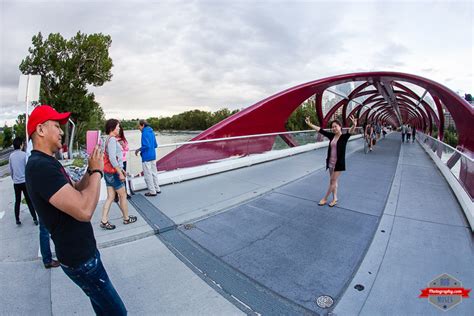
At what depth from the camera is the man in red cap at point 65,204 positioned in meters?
1.40

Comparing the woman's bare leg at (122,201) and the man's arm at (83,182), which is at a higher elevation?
the man's arm at (83,182)

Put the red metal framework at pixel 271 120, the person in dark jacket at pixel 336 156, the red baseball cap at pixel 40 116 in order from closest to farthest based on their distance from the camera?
the red baseball cap at pixel 40 116
the person in dark jacket at pixel 336 156
the red metal framework at pixel 271 120

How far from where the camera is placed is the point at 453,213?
458 cm

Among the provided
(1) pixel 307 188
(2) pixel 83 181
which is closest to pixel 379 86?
(1) pixel 307 188

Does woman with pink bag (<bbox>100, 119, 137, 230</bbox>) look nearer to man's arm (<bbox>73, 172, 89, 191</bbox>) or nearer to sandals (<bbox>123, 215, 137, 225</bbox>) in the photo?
sandals (<bbox>123, 215, 137, 225</bbox>)

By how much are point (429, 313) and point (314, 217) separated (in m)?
2.12

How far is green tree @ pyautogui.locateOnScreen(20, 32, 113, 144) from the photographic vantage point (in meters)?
21.9

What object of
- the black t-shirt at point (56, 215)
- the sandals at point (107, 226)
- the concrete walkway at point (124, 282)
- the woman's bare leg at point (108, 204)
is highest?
the black t-shirt at point (56, 215)

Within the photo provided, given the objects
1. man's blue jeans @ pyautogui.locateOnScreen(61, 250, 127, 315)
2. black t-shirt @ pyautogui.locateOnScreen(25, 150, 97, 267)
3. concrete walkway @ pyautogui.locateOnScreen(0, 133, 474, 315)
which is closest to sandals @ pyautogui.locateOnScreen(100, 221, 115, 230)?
concrete walkway @ pyautogui.locateOnScreen(0, 133, 474, 315)

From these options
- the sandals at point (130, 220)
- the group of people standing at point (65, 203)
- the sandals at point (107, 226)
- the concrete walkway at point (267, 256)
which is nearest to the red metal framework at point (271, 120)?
the concrete walkway at point (267, 256)

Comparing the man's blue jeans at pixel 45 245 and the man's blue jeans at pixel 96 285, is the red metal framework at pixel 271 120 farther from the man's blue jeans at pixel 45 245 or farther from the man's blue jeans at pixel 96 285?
the man's blue jeans at pixel 96 285

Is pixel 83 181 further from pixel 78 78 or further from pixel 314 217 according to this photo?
pixel 78 78
